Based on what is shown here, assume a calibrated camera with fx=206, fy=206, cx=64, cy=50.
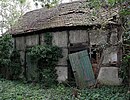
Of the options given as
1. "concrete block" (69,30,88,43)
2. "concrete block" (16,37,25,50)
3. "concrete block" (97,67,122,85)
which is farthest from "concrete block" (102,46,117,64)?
"concrete block" (16,37,25,50)

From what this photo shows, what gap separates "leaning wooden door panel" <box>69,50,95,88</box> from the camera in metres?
10.7

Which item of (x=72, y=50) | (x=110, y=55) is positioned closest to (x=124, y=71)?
(x=110, y=55)

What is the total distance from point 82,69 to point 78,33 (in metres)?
1.96

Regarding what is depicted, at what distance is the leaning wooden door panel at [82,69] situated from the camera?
10703mm

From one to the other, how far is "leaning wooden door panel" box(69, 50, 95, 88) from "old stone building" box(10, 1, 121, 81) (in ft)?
1.06

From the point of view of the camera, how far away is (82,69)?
10.9 meters

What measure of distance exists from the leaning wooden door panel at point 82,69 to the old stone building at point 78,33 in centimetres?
32

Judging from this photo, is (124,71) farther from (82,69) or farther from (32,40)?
(32,40)

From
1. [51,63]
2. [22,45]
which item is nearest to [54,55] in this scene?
[51,63]

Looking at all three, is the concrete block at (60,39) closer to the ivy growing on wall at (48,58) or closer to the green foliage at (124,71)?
the ivy growing on wall at (48,58)

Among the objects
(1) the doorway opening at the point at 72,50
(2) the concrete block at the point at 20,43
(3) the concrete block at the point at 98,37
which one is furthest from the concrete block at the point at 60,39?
(2) the concrete block at the point at 20,43

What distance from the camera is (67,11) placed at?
42.9ft

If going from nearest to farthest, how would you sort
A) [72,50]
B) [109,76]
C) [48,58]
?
[109,76] < [72,50] < [48,58]

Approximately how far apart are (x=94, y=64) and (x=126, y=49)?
1.93 m
